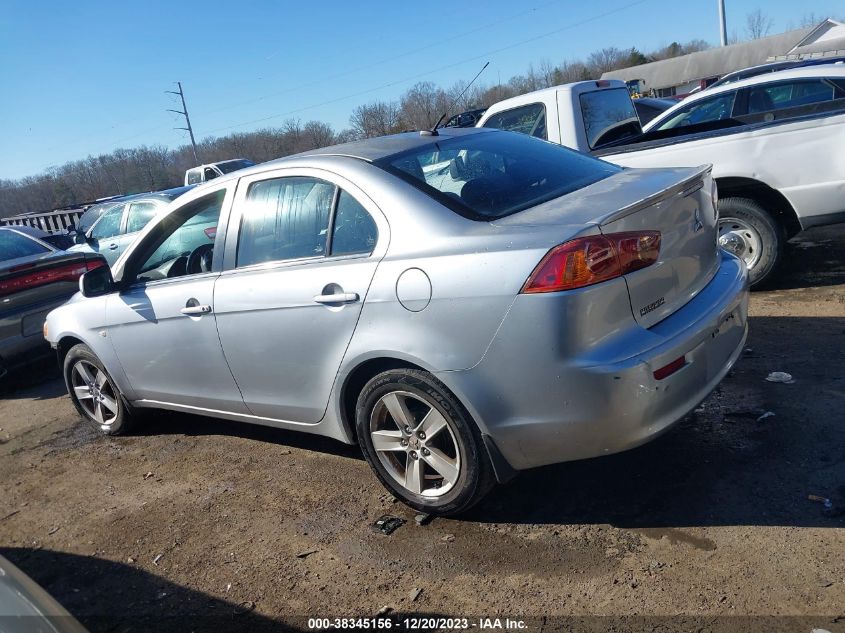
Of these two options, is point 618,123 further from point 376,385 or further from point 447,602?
point 447,602

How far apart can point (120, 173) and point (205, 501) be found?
49601 mm

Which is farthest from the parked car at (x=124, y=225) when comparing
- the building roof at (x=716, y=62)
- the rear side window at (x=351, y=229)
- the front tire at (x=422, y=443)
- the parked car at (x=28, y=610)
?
the building roof at (x=716, y=62)

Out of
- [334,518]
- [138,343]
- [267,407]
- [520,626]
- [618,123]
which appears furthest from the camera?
[618,123]

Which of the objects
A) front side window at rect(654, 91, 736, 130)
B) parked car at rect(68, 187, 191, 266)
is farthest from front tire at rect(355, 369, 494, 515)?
parked car at rect(68, 187, 191, 266)

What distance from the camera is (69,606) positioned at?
3.18 m

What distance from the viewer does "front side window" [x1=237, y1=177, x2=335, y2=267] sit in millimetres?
3564

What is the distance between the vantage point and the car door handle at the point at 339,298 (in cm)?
A: 324

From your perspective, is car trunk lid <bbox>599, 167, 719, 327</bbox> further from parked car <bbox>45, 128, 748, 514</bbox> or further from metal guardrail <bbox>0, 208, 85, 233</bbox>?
metal guardrail <bbox>0, 208, 85, 233</bbox>

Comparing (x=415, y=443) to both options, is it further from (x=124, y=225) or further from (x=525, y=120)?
(x=124, y=225)

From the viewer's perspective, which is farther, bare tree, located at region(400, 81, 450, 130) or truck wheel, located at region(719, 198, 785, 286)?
bare tree, located at region(400, 81, 450, 130)

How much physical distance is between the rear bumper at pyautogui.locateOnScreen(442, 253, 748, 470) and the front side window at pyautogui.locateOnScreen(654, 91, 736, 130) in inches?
209

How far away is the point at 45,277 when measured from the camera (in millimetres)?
7113

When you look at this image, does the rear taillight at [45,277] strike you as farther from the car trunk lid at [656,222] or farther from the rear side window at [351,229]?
the car trunk lid at [656,222]

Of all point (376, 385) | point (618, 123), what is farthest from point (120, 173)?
point (376, 385)
